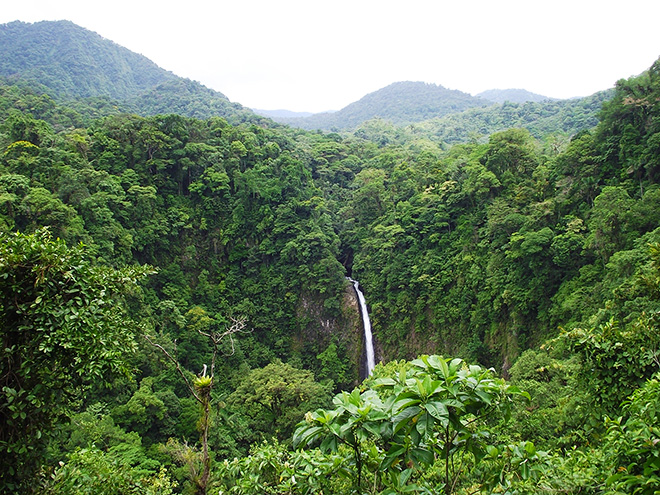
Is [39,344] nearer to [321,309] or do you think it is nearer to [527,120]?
[321,309]

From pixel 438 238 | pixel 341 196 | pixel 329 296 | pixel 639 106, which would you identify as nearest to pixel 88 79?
pixel 341 196

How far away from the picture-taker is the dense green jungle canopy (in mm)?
2379

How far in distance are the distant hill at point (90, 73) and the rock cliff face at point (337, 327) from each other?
31.5 meters

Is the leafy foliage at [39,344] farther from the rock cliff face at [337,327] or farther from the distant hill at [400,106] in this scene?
the distant hill at [400,106]

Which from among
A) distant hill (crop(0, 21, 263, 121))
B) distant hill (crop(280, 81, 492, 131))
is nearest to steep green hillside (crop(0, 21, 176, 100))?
distant hill (crop(0, 21, 263, 121))

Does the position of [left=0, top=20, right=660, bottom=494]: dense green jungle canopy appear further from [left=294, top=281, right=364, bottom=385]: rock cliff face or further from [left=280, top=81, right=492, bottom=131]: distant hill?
[left=280, top=81, right=492, bottom=131]: distant hill

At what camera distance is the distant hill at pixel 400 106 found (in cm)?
8462

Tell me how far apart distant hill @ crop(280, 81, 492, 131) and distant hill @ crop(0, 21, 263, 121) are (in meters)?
32.5

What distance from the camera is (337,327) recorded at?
66.6ft

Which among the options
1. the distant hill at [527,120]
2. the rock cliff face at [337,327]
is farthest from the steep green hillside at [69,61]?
the distant hill at [527,120]

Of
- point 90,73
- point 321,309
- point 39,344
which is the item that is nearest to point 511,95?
point 90,73

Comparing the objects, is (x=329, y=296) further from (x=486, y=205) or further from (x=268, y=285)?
(x=486, y=205)

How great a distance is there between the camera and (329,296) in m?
20.5

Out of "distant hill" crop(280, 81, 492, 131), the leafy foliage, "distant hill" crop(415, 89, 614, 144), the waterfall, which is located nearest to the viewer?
the leafy foliage
